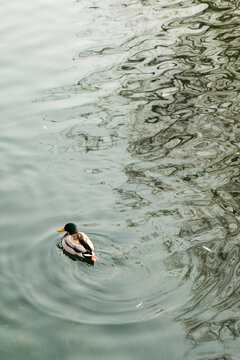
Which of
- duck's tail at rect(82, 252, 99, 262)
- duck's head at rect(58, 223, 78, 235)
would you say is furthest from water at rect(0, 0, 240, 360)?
duck's head at rect(58, 223, 78, 235)

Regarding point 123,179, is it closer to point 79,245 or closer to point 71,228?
point 71,228

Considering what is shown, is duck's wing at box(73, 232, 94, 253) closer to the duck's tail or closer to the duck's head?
the duck's tail

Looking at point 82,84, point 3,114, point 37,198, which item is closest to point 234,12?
point 82,84

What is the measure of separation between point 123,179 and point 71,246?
1.42 m

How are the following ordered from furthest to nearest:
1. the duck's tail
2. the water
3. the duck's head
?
the duck's head, the duck's tail, the water

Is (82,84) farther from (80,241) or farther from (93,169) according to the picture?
(80,241)

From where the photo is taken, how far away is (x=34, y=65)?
1030 centimetres

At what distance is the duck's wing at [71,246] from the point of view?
245 inches

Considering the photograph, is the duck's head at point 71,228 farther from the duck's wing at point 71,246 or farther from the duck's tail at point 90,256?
the duck's tail at point 90,256

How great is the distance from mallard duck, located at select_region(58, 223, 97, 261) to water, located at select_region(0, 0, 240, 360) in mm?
125

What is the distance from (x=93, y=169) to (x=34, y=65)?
3274 mm

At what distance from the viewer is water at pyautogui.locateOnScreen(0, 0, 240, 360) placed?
5.54 metres

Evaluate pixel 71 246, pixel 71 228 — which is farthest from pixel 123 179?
pixel 71 246

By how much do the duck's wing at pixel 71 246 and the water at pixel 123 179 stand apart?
0.11 meters
